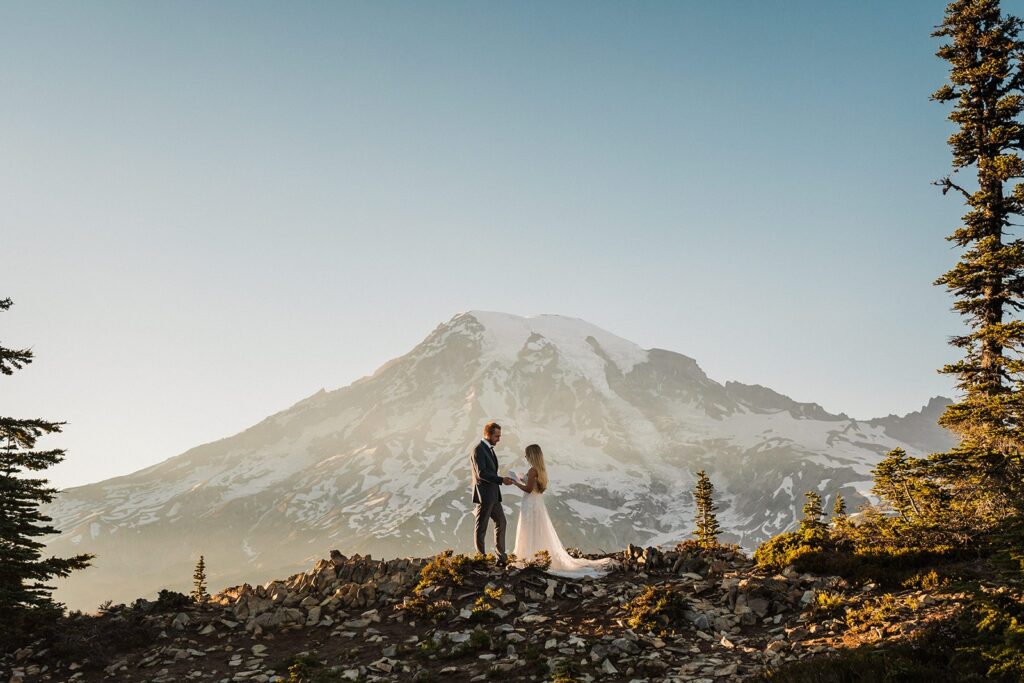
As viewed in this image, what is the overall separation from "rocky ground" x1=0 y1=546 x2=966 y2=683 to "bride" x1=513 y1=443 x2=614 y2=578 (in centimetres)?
105

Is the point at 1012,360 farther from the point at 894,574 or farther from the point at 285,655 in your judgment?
the point at 285,655

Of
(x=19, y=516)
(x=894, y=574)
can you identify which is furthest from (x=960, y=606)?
(x=19, y=516)

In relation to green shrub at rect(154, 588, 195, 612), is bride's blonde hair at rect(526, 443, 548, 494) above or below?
above

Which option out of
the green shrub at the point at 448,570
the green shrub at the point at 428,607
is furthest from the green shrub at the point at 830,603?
the green shrub at the point at 448,570

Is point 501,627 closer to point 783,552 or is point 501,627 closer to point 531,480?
point 531,480

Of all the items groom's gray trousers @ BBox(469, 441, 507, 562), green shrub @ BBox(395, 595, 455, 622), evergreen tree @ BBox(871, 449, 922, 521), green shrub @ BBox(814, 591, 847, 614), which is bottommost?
green shrub @ BBox(814, 591, 847, 614)

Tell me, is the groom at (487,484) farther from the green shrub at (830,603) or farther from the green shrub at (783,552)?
the green shrub at (830,603)

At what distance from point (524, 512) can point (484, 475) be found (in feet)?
6.37

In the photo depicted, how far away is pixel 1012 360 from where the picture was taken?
18281mm

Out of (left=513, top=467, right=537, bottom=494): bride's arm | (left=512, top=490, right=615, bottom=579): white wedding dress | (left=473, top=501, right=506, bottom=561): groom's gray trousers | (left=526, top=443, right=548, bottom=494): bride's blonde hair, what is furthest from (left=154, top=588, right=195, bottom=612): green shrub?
(left=526, top=443, right=548, bottom=494): bride's blonde hair

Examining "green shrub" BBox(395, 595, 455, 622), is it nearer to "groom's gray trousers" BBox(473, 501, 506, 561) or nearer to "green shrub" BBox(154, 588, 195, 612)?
"groom's gray trousers" BBox(473, 501, 506, 561)

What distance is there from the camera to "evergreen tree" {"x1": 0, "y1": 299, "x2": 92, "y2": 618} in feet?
52.6

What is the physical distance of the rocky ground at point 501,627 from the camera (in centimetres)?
1180

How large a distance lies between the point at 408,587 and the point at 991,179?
22649 millimetres
